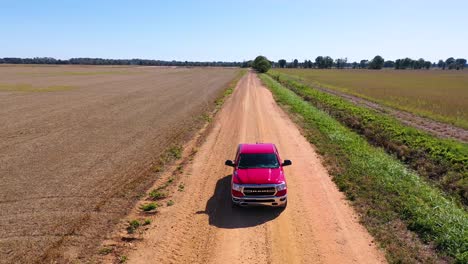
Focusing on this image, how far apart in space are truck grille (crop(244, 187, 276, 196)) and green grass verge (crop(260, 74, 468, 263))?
2949mm

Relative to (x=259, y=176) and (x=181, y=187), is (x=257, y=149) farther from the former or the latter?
(x=181, y=187)

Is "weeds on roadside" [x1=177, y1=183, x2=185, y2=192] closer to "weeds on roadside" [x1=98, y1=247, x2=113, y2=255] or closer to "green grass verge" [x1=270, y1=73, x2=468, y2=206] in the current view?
"weeds on roadside" [x1=98, y1=247, x2=113, y2=255]

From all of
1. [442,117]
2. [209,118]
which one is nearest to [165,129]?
[209,118]

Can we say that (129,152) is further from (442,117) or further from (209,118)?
(442,117)

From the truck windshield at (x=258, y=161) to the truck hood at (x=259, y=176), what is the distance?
33 centimetres

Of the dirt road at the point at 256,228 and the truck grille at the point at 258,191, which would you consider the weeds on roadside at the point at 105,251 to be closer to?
the dirt road at the point at 256,228

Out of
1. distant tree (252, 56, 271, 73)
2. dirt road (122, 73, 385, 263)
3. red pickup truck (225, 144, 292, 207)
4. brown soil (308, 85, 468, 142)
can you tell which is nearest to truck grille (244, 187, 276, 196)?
red pickup truck (225, 144, 292, 207)

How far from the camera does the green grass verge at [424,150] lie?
560 inches

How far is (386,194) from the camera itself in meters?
12.3

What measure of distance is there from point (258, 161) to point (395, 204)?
4.79 metres

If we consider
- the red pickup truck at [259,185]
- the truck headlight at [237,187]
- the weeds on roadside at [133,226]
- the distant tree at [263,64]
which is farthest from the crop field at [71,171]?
the distant tree at [263,64]

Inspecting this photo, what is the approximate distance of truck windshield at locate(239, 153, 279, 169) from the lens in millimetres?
12133

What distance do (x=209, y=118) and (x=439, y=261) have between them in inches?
876

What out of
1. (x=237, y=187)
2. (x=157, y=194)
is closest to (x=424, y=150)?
(x=237, y=187)
